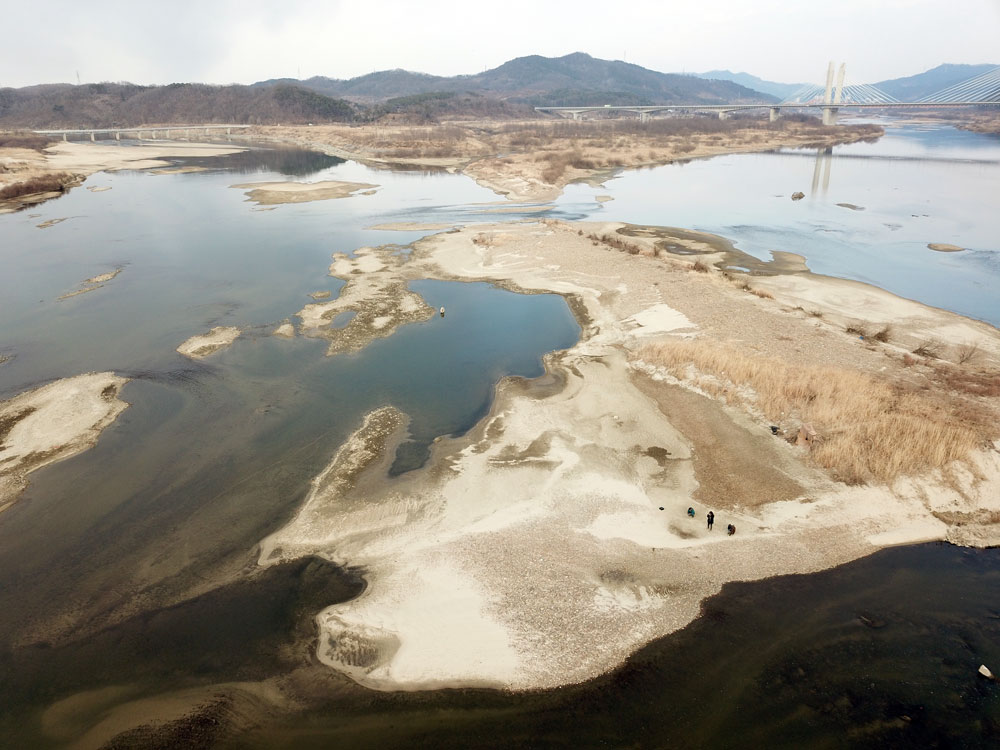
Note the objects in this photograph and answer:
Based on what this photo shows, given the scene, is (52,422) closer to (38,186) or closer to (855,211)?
(38,186)

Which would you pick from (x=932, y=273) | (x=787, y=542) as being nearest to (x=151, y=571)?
(x=787, y=542)

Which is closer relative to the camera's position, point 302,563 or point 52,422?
point 302,563

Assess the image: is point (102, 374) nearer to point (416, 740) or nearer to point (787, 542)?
point (416, 740)

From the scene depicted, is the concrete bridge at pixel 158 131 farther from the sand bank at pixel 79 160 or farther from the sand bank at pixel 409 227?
the sand bank at pixel 409 227

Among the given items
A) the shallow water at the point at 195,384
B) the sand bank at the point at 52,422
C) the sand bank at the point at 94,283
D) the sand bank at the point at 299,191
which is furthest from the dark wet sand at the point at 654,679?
the sand bank at the point at 299,191

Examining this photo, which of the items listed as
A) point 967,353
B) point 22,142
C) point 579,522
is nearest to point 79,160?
point 22,142
